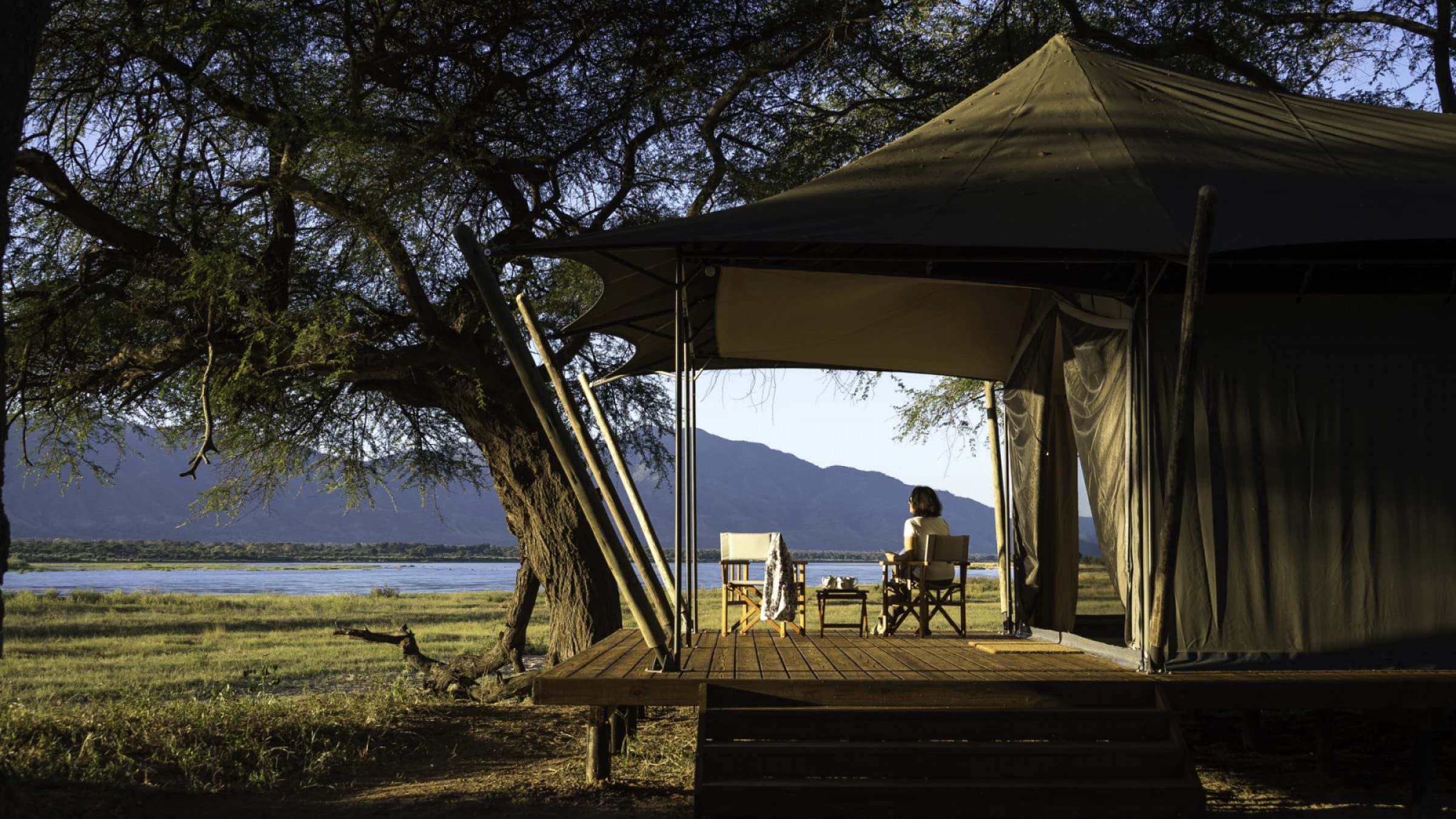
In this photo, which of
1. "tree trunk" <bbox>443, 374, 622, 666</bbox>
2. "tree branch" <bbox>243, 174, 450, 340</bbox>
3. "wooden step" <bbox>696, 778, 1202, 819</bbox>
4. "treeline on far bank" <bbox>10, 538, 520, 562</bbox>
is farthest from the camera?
"treeline on far bank" <bbox>10, 538, 520, 562</bbox>

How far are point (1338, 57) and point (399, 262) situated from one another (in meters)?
8.61

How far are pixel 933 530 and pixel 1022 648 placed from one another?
161 centimetres

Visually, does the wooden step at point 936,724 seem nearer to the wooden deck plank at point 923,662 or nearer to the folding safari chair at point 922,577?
the wooden deck plank at point 923,662

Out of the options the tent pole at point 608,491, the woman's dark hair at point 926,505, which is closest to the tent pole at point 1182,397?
the tent pole at point 608,491

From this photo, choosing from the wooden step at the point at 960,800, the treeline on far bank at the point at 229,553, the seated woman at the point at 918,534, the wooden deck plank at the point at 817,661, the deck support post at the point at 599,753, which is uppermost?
the seated woman at the point at 918,534

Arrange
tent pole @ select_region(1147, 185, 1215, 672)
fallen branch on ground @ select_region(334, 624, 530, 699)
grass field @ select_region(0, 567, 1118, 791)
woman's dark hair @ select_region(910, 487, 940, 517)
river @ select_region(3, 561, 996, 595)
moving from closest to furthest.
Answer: tent pole @ select_region(1147, 185, 1215, 672)
grass field @ select_region(0, 567, 1118, 791)
woman's dark hair @ select_region(910, 487, 940, 517)
fallen branch on ground @ select_region(334, 624, 530, 699)
river @ select_region(3, 561, 996, 595)

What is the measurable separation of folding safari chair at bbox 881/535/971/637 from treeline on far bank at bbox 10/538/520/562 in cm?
6407

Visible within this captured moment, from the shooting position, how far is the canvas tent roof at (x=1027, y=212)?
5.25 meters

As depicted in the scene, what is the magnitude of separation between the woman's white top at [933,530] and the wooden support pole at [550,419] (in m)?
2.96

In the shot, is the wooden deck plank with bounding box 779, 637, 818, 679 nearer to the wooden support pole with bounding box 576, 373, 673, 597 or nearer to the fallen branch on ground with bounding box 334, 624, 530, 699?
the wooden support pole with bounding box 576, 373, 673, 597

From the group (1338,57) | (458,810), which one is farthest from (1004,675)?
(1338,57)

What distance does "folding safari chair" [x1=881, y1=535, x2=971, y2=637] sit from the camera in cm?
756

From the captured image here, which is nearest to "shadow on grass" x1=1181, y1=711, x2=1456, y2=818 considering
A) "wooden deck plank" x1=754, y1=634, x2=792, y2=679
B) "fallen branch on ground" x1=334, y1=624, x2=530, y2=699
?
"wooden deck plank" x1=754, y1=634, x2=792, y2=679

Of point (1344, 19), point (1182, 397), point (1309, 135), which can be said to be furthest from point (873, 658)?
point (1344, 19)
